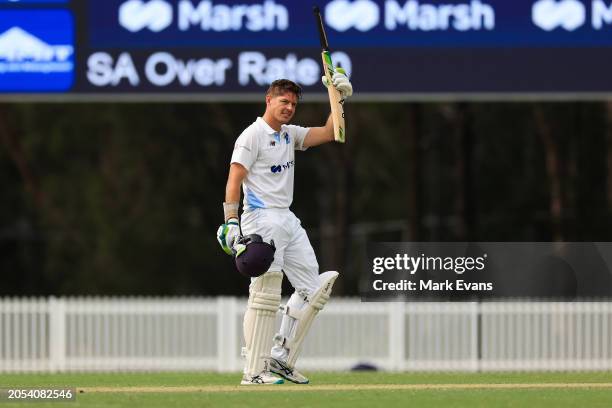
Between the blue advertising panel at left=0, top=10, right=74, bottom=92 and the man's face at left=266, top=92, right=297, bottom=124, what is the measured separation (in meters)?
4.75

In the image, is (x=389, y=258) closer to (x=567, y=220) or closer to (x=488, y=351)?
(x=488, y=351)

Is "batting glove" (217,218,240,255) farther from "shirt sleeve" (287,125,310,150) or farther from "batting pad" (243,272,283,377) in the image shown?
"shirt sleeve" (287,125,310,150)

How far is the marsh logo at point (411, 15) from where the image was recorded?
572 inches

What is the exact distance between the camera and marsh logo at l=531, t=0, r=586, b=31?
574 inches

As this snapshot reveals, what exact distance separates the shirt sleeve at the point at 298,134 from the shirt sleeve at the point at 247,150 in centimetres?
39

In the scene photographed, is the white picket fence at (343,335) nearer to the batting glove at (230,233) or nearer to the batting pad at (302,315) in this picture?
the batting pad at (302,315)

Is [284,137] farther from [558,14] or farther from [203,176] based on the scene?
[203,176]

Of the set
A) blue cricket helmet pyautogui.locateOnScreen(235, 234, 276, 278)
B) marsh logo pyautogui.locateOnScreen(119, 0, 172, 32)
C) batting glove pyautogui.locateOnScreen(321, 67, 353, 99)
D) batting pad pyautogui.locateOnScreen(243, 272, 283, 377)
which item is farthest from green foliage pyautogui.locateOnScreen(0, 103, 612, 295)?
blue cricket helmet pyautogui.locateOnScreen(235, 234, 276, 278)

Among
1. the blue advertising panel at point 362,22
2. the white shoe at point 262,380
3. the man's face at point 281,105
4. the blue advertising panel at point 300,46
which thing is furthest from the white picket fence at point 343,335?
the man's face at point 281,105

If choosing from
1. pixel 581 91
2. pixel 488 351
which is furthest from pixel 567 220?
pixel 581 91

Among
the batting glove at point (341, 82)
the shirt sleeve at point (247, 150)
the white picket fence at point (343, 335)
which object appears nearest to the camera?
the shirt sleeve at point (247, 150)

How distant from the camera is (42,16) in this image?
47.5 feet

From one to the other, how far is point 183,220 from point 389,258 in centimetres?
1939

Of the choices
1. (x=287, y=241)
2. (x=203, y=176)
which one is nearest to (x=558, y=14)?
(x=287, y=241)
